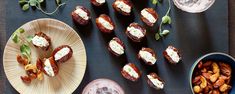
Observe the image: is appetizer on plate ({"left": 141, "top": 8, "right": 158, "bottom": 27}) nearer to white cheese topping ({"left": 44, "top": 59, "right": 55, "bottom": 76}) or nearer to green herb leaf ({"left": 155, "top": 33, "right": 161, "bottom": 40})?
green herb leaf ({"left": 155, "top": 33, "right": 161, "bottom": 40})

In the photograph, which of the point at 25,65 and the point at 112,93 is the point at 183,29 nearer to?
the point at 112,93

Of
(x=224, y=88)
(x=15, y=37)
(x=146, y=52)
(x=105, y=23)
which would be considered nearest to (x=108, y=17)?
(x=105, y=23)

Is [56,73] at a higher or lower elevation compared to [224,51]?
lower

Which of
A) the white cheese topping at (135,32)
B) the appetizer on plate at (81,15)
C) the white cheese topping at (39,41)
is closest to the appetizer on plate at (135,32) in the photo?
the white cheese topping at (135,32)

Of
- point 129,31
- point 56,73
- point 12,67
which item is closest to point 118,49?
point 129,31

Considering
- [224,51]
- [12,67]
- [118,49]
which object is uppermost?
[224,51]

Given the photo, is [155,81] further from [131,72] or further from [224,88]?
[224,88]

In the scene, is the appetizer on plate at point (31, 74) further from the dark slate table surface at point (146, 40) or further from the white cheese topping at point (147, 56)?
the white cheese topping at point (147, 56)
